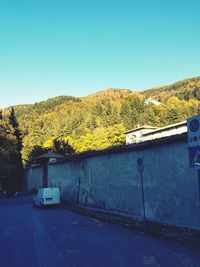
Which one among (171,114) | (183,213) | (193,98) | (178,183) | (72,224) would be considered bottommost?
(72,224)

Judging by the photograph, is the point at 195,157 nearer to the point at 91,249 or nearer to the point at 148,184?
the point at 91,249

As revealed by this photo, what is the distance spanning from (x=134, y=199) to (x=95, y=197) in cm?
474

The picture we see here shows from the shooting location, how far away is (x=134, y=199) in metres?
12.2

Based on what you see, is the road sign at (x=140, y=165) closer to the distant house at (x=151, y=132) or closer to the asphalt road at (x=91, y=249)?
the asphalt road at (x=91, y=249)

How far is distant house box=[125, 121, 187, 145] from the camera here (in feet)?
182

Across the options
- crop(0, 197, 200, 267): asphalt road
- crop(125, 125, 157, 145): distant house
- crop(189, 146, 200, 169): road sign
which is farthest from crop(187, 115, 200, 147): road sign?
crop(125, 125, 157, 145): distant house

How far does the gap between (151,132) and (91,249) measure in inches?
2219

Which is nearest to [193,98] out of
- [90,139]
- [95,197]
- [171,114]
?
[171,114]

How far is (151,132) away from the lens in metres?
62.8

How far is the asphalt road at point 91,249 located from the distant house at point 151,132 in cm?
4683

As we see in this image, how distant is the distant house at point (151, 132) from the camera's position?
55.4 m

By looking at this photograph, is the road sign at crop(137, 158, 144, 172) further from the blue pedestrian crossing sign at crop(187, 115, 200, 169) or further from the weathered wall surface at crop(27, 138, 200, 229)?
the blue pedestrian crossing sign at crop(187, 115, 200, 169)

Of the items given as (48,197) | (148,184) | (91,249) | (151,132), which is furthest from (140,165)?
(151,132)

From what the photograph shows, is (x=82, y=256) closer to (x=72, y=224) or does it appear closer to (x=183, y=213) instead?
(x=183, y=213)
